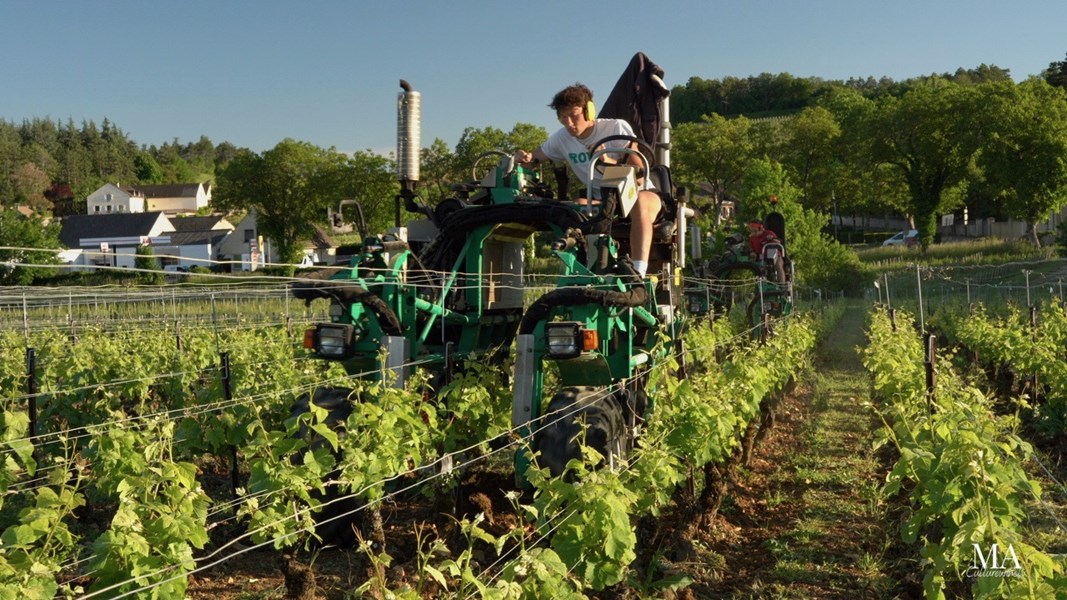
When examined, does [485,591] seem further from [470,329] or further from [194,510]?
[470,329]

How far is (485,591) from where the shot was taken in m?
2.79

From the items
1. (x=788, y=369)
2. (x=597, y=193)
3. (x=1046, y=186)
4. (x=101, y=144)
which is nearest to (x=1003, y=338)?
(x=788, y=369)

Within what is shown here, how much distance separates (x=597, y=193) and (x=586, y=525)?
129 inches

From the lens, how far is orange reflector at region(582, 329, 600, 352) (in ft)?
18.0

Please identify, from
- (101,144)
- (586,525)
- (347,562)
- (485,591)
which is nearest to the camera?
(485,591)

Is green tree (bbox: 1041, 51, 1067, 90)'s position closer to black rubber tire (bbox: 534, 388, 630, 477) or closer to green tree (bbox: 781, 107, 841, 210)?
green tree (bbox: 781, 107, 841, 210)

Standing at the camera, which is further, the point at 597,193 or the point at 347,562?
the point at 597,193

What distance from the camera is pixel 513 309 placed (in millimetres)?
7469

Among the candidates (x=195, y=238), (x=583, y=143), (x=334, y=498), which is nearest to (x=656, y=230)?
(x=583, y=143)

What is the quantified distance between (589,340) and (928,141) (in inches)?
1871

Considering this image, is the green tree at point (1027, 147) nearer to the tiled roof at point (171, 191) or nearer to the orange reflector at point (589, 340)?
the orange reflector at point (589, 340)

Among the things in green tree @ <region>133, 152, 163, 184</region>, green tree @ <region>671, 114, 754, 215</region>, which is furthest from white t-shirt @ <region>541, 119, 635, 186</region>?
green tree @ <region>133, 152, 163, 184</region>

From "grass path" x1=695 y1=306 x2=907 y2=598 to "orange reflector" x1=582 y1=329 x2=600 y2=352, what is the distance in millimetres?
1428

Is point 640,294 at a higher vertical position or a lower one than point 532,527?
higher
